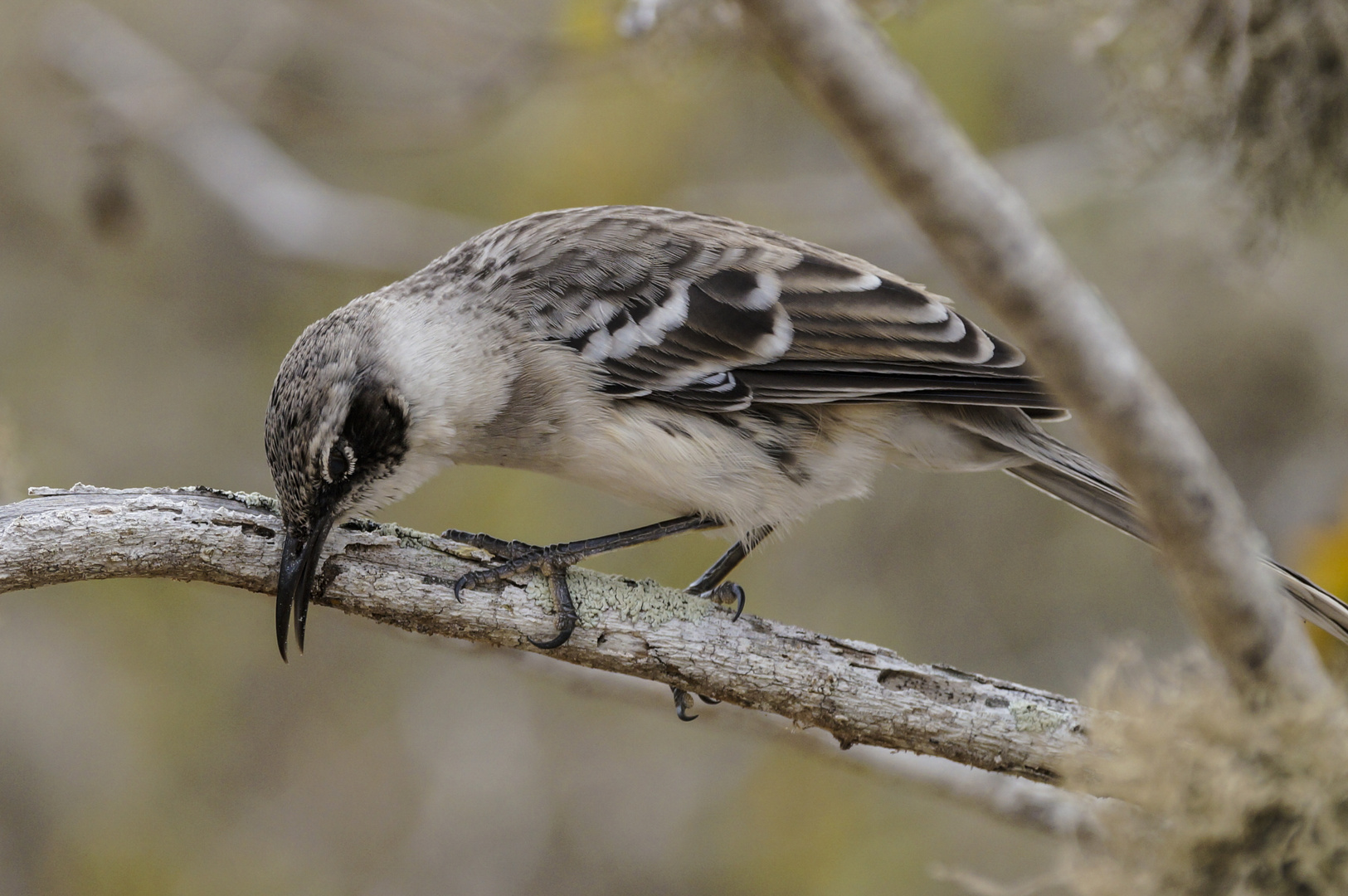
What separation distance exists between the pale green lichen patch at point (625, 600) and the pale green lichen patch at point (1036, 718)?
71 cm

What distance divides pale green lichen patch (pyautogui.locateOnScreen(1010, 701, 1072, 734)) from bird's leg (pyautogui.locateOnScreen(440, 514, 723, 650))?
0.97 metres

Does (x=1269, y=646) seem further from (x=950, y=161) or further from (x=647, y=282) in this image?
(x=647, y=282)

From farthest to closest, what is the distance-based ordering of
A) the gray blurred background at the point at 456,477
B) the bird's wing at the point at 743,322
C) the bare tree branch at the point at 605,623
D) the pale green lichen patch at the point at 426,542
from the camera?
the gray blurred background at the point at 456,477, the bird's wing at the point at 743,322, the pale green lichen patch at the point at 426,542, the bare tree branch at the point at 605,623

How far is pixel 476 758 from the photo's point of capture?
6.55 metres

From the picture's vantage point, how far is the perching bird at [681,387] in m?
2.88

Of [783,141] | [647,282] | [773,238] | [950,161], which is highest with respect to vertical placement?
[783,141]

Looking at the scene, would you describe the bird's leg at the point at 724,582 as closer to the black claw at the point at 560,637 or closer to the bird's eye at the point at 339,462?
the black claw at the point at 560,637

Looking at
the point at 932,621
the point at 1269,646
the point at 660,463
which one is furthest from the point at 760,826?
the point at 1269,646

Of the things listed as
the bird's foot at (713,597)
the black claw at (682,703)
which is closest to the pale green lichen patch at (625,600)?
the bird's foot at (713,597)

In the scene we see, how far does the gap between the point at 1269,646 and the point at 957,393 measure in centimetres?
133

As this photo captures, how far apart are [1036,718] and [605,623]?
949 millimetres

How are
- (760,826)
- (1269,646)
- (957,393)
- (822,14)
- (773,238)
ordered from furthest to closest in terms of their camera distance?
(760,826) → (773,238) → (957,393) → (1269,646) → (822,14)

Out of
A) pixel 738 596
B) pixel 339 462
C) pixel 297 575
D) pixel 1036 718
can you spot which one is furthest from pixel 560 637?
pixel 1036 718

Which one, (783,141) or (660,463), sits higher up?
(783,141)
